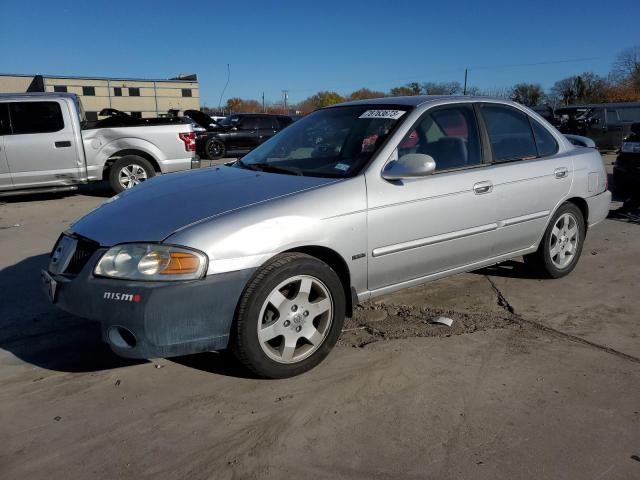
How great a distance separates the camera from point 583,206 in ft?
16.4

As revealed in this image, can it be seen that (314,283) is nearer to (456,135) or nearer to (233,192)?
(233,192)

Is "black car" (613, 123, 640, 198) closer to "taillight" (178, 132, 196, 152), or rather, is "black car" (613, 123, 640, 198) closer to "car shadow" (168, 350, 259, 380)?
"taillight" (178, 132, 196, 152)

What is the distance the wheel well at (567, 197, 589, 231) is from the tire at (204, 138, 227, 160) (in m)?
14.2

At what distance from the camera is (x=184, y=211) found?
10.2 ft

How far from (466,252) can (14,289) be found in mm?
3817

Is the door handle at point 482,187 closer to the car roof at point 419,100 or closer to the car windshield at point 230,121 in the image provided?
the car roof at point 419,100

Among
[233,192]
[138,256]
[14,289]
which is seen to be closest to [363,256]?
[233,192]

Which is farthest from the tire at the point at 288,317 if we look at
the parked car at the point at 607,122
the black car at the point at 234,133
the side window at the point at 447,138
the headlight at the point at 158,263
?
the parked car at the point at 607,122

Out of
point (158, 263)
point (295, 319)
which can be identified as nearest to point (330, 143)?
point (295, 319)

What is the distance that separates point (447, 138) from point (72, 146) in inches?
282

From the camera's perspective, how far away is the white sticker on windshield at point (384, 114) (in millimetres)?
3845

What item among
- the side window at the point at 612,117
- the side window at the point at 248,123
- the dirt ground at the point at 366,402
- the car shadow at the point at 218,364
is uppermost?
the side window at the point at 248,123

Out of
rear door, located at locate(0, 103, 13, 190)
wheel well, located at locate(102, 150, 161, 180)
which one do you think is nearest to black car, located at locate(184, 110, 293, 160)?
wheel well, located at locate(102, 150, 161, 180)

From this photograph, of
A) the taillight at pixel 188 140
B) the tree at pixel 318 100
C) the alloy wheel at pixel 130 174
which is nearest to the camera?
the alloy wheel at pixel 130 174
